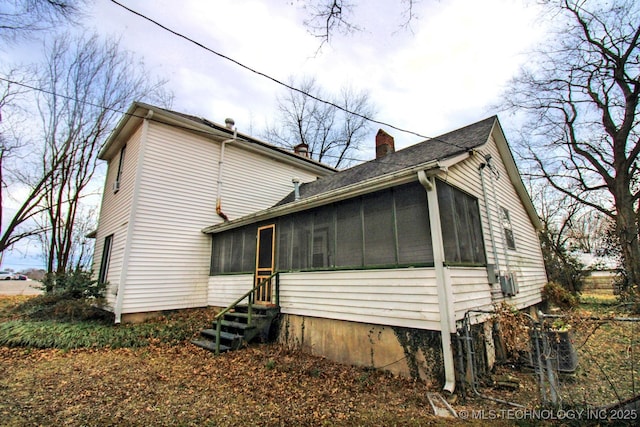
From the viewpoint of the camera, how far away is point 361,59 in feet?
18.2

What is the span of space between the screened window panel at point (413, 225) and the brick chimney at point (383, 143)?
17.4 ft

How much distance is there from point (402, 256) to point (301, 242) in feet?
9.15

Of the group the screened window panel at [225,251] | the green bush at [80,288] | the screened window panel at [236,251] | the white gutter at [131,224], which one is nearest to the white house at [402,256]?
the screened window panel at [236,251]

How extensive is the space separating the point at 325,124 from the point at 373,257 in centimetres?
2036

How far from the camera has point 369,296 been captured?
5496 millimetres

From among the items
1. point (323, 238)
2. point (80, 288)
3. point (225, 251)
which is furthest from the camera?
point (225, 251)

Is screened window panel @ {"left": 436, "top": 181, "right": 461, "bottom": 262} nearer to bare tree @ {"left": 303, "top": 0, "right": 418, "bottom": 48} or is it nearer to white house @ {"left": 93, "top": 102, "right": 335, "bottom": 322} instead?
bare tree @ {"left": 303, "top": 0, "right": 418, "bottom": 48}

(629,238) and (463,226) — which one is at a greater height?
(629,238)

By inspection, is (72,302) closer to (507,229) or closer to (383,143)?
(383,143)

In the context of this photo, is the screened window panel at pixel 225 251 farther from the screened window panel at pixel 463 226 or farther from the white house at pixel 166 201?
the screened window panel at pixel 463 226

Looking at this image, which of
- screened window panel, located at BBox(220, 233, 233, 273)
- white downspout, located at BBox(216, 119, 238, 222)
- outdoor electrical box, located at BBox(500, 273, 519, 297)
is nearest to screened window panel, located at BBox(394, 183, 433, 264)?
outdoor electrical box, located at BBox(500, 273, 519, 297)

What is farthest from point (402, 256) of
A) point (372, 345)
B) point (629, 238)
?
point (629, 238)

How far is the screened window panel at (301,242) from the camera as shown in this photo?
22.8ft

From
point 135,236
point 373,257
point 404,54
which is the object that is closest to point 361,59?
point 404,54
